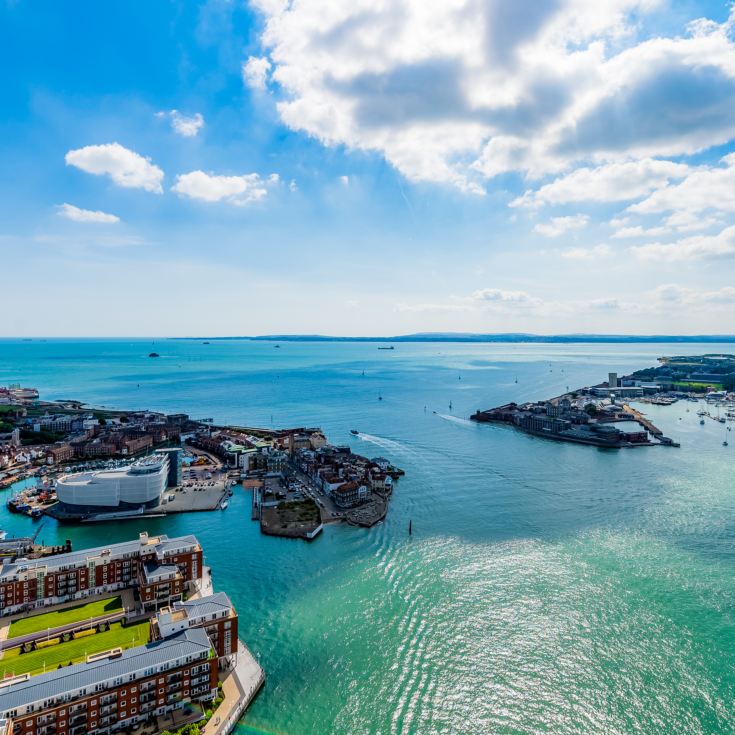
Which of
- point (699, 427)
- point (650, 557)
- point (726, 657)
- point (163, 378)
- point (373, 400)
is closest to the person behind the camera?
Result: point (726, 657)

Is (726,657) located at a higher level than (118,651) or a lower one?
lower

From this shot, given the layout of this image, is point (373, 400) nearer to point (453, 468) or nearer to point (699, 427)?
point (453, 468)

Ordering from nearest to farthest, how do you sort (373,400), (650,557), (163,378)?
1. (650,557)
2. (373,400)
3. (163,378)

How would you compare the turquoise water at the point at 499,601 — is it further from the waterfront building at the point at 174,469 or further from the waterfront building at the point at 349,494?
the waterfront building at the point at 174,469

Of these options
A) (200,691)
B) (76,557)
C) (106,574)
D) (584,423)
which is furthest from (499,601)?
(584,423)

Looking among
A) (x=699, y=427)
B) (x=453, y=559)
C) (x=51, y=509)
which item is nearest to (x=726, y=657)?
(x=453, y=559)

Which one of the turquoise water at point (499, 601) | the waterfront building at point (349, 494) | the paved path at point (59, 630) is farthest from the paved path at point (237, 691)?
the waterfront building at point (349, 494)

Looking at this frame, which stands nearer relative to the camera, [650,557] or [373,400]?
[650,557]
